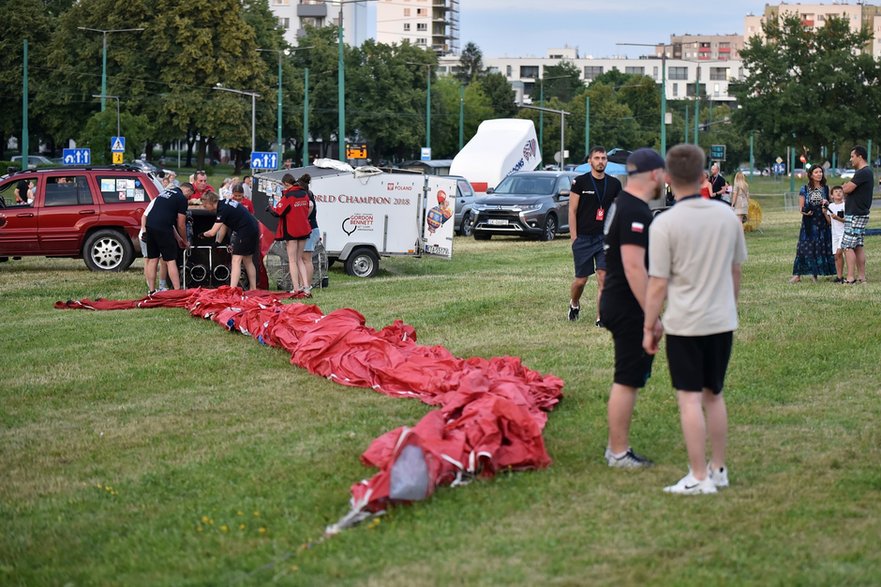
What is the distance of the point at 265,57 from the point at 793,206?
4365cm

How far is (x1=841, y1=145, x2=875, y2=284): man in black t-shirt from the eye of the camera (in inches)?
655

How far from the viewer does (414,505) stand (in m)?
6.75

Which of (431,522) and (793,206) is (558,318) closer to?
(431,522)

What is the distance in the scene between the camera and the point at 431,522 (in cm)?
650

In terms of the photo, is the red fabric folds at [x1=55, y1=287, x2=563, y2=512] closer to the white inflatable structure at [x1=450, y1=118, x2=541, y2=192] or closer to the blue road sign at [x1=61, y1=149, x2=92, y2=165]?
the white inflatable structure at [x1=450, y1=118, x2=541, y2=192]

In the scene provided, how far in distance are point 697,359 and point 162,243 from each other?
12.3 meters

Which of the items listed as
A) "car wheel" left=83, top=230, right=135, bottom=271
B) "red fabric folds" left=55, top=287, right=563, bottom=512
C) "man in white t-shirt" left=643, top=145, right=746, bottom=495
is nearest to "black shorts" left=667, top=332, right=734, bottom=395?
"man in white t-shirt" left=643, top=145, right=746, bottom=495

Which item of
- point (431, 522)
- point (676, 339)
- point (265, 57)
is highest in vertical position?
point (265, 57)

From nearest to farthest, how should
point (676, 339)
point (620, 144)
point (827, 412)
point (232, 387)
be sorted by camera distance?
point (676, 339) < point (827, 412) < point (232, 387) < point (620, 144)

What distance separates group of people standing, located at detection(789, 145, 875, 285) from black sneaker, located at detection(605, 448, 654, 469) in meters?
10.5

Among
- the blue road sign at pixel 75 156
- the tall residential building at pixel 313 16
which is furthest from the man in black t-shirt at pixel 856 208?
the tall residential building at pixel 313 16

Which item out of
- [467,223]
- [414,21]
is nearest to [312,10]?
[414,21]

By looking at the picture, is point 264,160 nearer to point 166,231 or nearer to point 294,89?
point 294,89

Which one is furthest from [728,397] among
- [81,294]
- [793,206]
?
[793,206]
